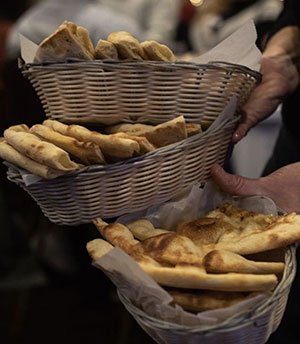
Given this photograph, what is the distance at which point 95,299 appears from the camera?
2527 millimetres

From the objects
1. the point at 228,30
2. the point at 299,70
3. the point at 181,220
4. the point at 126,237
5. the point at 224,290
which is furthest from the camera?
the point at 228,30

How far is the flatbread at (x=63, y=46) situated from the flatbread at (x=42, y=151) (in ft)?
0.44

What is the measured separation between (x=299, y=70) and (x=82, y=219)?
2.44 ft

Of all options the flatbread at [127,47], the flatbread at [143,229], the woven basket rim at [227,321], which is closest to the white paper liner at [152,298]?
the woven basket rim at [227,321]

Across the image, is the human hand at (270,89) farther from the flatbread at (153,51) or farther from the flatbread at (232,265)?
the flatbread at (232,265)

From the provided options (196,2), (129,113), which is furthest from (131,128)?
(196,2)

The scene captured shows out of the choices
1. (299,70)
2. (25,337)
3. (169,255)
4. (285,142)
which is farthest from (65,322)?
(169,255)

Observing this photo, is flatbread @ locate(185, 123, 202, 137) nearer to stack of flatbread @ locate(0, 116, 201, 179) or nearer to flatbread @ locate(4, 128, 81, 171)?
stack of flatbread @ locate(0, 116, 201, 179)

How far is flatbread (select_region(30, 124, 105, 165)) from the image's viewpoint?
837 mm

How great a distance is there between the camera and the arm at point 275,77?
1.19m

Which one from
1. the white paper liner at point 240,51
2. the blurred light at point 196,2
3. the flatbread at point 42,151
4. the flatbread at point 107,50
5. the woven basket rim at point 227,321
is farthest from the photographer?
the blurred light at point 196,2

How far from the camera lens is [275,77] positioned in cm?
129

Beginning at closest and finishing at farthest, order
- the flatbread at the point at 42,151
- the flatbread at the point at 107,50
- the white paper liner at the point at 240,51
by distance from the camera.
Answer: the flatbread at the point at 42,151 → the flatbread at the point at 107,50 → the white paper liner at the point at 240,51

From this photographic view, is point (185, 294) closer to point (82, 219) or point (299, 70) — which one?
point (82, 219)
